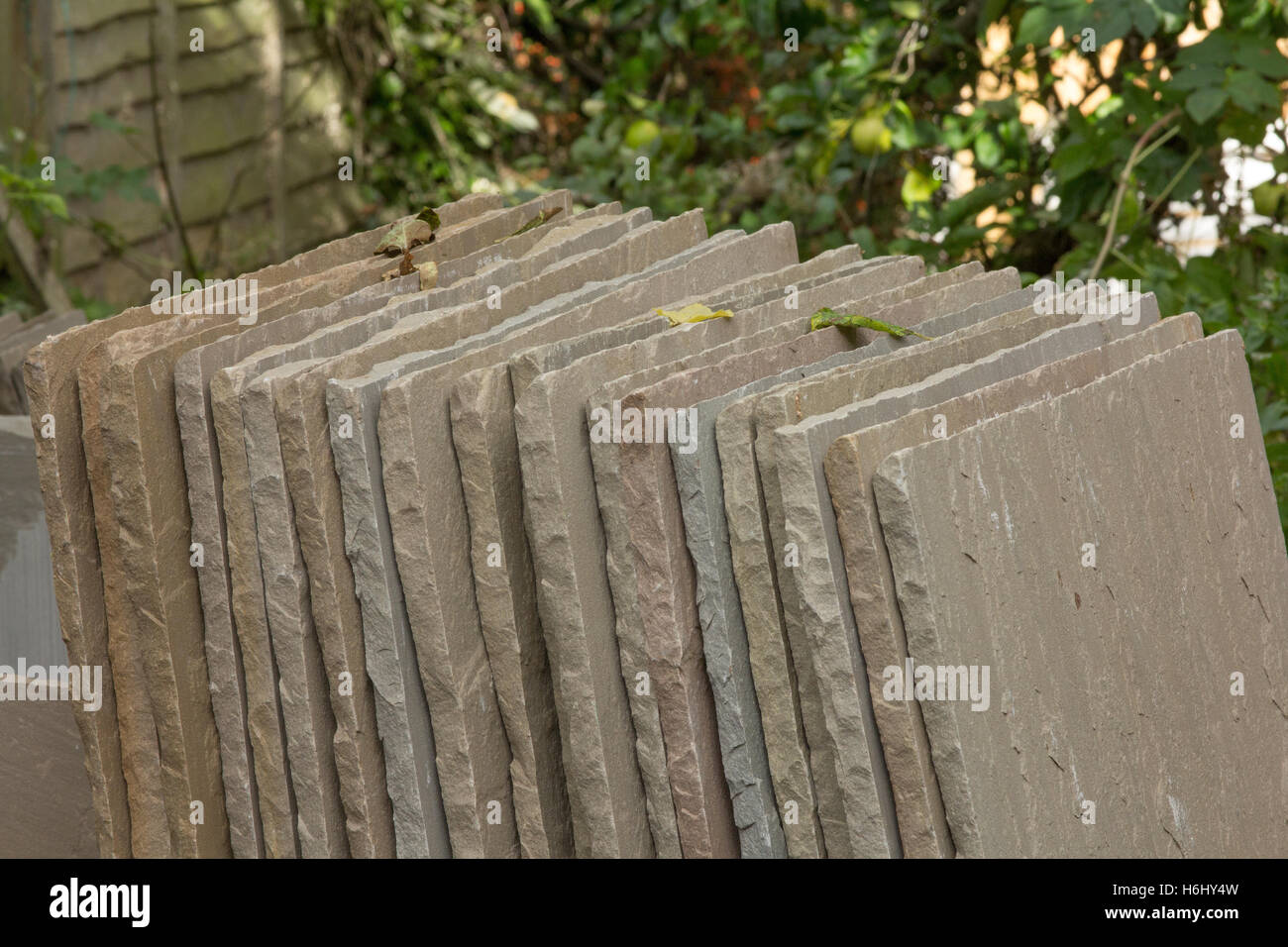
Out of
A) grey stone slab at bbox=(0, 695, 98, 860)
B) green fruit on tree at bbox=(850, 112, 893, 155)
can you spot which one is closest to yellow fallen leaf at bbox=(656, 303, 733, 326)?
grey stone slab at bbox=(0, 695, 98, 860)

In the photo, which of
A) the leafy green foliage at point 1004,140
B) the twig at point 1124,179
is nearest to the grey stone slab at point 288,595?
the leafy green foliage at point 1004,140

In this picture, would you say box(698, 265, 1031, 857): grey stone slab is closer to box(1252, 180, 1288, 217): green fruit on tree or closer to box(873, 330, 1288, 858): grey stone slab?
box(873, 330, 1288, 858): grey stone slab

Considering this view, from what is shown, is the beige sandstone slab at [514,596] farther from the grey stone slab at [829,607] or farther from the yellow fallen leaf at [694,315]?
the grey stone slab at [829,607]

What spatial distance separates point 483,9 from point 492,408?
6.42 m

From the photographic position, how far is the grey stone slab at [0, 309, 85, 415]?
285cm

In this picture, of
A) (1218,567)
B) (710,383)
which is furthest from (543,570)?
(1218,567)

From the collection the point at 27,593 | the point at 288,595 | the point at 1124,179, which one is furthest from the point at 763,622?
the point at 1124,179

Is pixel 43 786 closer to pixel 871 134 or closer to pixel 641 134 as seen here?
pixel 871 134

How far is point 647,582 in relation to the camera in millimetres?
1562

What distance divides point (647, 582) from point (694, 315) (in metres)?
0.44

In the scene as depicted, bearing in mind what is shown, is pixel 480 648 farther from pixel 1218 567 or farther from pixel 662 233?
pixel 1218 567

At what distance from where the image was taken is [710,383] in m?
1.62

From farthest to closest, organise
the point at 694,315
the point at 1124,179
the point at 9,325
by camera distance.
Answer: the point at 1124,179
the point at 9,325
the point at 694,315

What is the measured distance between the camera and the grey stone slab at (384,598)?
159cm
